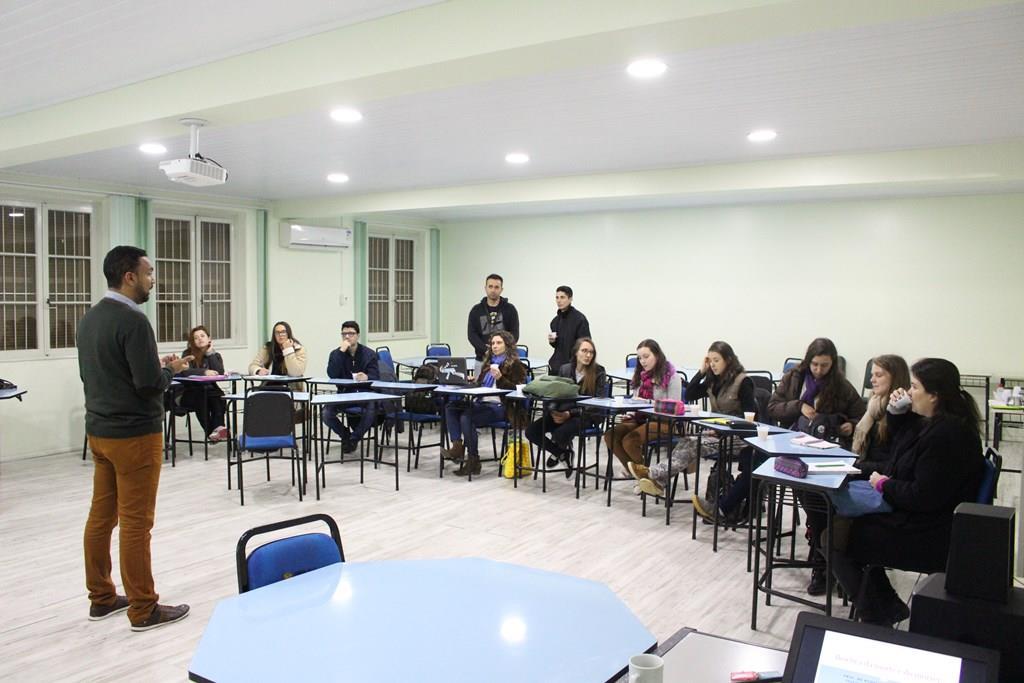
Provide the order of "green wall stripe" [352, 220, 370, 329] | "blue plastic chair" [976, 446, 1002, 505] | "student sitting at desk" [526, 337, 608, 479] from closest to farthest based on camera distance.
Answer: "blue plastic chair" [976, 446, 1002, 505], "student sitting at desk" [526, 337, 608, 479], "green wall stripe" [352, 220, 370, 329]

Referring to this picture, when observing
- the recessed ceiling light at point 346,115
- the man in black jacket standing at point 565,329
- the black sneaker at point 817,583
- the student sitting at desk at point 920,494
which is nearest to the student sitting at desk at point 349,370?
the man in black jacket standing at point 565,329

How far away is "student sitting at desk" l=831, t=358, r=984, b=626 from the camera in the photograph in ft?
10.8

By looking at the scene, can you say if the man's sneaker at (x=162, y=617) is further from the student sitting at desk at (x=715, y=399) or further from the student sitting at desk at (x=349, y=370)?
the student sitting at desk at (x=349, y=370)

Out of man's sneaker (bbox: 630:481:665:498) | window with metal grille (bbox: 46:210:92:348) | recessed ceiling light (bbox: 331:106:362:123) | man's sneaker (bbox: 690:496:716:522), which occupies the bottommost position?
man's sneaker (bbox: 690:496:716:522)

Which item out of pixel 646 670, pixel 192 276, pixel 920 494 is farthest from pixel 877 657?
pixel 192 276

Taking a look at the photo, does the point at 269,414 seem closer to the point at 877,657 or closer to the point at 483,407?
the point at 483,407

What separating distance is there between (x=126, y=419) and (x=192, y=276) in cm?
592

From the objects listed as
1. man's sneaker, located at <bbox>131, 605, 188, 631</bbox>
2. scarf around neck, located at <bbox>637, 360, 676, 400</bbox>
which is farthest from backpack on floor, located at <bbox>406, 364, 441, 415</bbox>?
man's sneaker, located at <bbox>131, 605, 188, 631</bbox>

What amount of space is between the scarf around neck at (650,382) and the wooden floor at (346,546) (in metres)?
0.86

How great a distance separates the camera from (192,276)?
29.0ft

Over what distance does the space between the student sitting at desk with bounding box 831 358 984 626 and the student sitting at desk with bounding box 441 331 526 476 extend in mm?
3410

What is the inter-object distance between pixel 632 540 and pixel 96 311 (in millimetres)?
3452

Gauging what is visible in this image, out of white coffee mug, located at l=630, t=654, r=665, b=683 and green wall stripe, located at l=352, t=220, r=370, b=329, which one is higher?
green wall stripe, located at l=352, t=220, r=370, b=329

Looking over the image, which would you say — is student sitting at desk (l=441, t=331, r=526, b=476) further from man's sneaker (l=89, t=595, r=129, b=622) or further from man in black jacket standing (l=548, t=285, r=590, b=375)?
man's sneaker (l=89, t=595, r=129, b=622)
